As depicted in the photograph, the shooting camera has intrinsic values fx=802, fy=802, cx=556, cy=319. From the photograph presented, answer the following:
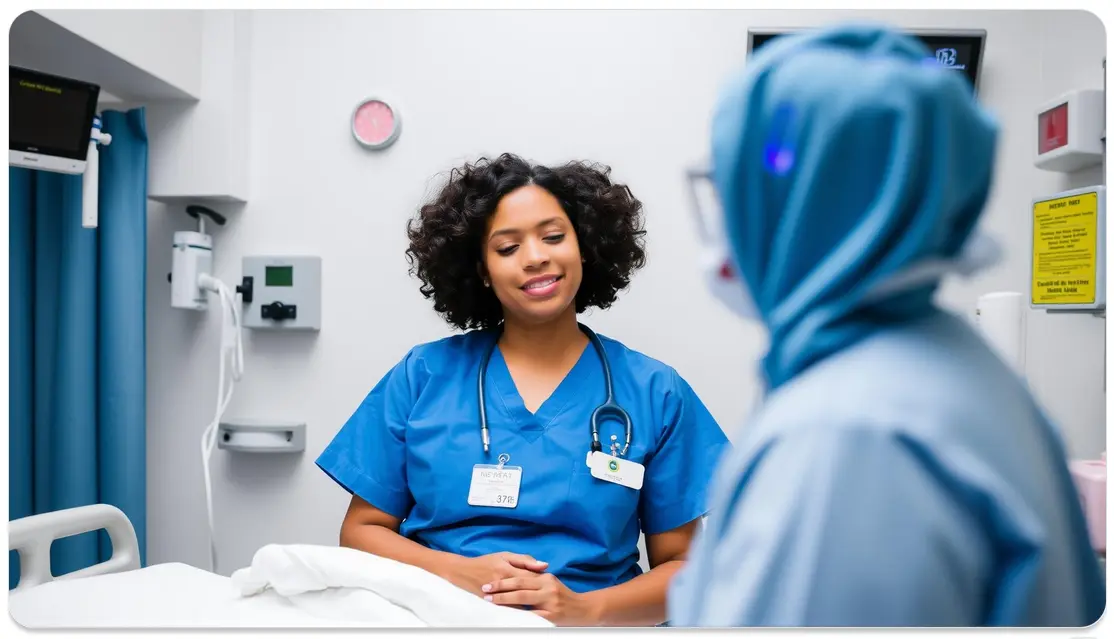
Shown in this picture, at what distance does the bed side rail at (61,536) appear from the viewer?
1.24m

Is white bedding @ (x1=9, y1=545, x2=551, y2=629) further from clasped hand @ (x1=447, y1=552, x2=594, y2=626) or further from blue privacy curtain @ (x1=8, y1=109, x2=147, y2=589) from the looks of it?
blue privacy curtain @ (x1=8, y1=109, x2=147, y2=589)

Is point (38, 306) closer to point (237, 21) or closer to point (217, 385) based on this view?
point (217, 385)

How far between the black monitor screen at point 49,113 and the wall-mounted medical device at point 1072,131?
1547 millimetres

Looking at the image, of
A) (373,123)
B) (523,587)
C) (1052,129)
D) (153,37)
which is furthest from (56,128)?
(1052,129)

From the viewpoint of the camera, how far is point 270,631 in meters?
1.06

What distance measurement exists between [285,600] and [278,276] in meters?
0.66

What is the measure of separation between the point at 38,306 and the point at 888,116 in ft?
4.97

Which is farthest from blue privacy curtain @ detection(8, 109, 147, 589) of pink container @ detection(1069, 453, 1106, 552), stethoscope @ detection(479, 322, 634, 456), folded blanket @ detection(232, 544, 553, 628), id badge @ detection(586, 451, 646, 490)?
pink container @ detection(1069, 453, 1106, 552)

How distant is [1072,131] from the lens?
1127 millimetres

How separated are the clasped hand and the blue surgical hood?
710 millimetres

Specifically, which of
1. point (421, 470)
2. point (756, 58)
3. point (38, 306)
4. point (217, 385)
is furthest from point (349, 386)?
point (756, 58)

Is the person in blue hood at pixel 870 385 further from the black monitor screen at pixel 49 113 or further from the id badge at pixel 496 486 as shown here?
the black monitor screen at pixel 49 113

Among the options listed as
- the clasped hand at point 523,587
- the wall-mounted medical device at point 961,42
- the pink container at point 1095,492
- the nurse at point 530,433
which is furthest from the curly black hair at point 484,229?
the pink container at point 1095,492

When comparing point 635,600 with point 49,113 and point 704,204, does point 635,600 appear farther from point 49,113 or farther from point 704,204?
point 49,113
